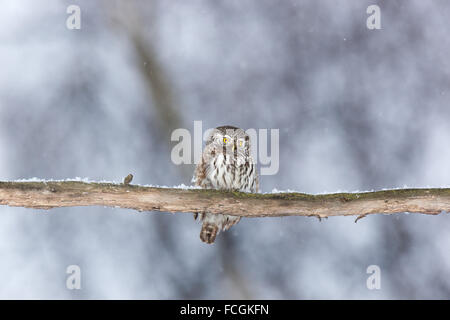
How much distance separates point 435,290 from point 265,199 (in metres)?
4.19

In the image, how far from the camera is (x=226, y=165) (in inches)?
180

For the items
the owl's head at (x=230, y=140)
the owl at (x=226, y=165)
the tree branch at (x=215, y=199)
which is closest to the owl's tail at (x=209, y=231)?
the owl at (x=226, y=165)

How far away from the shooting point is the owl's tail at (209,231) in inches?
191

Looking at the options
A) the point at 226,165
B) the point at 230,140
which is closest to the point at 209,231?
the point at 226,165

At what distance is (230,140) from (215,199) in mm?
1174

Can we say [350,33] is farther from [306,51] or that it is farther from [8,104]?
[8,104]

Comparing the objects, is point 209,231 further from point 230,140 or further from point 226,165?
point 230,140

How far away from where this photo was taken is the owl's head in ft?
14.9

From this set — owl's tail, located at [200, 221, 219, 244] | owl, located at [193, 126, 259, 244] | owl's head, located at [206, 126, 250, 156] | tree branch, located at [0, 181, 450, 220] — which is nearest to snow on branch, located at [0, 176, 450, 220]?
tree branch, located at [0, 181, 450, 220]

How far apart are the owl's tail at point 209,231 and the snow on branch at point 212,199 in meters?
1.25

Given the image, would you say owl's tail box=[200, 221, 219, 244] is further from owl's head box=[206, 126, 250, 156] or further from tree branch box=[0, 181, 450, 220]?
tree branch box=[0, 181, 450, 220]

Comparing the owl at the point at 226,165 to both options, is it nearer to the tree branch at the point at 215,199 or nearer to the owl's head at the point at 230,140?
the owl's head at the point at 230,140

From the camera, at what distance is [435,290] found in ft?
20.5

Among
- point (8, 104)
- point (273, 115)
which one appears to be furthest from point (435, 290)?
point (8, 104)
